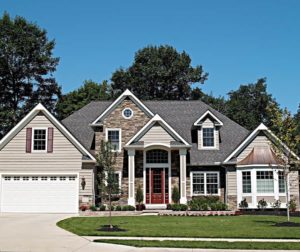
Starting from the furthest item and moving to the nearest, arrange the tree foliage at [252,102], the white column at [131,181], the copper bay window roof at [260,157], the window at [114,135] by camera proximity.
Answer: the tree foliage at [252,102]
the window at [114,135]
the white column at [131,181]
the copper bay window roof at [260,157]

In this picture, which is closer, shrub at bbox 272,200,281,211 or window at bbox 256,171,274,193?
shrub at bbox 272,200,281,211

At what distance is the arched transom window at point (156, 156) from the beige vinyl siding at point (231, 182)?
4.49 m

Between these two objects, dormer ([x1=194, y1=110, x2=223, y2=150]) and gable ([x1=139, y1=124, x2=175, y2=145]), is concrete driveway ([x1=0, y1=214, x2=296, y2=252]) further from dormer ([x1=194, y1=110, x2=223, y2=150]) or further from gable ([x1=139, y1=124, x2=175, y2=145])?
dormer ([x1=194, y1=110, x2=223, y2=150])

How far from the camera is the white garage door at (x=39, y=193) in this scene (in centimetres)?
2834

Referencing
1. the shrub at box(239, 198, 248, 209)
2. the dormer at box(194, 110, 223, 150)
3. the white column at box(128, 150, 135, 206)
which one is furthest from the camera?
the dormer at box(194, 110, 223, 150)

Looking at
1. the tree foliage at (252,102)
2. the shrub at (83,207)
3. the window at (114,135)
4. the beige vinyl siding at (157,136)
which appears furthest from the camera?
the tree foliage at (252,102)

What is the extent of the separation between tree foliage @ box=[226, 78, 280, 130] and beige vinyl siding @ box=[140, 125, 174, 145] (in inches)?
1156

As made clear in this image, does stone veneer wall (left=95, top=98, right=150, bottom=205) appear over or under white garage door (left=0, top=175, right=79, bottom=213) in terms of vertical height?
over

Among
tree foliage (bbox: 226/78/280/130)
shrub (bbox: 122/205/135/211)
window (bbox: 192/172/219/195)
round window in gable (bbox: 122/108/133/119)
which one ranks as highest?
tree foliage (bbox: 226/78/280/130)

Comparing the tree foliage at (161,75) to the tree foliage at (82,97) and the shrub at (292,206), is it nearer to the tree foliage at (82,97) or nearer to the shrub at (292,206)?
the tree foliage at (82,97)

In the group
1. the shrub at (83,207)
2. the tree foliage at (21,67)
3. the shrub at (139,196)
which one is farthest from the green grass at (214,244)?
the tree foliage at (21,67)

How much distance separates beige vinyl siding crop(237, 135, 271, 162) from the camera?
1152 inches

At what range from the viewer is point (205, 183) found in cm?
3017

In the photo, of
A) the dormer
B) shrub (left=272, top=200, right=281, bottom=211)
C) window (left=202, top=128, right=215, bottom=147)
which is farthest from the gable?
shrub (left=272, top=200, right=281, bottom=211)
